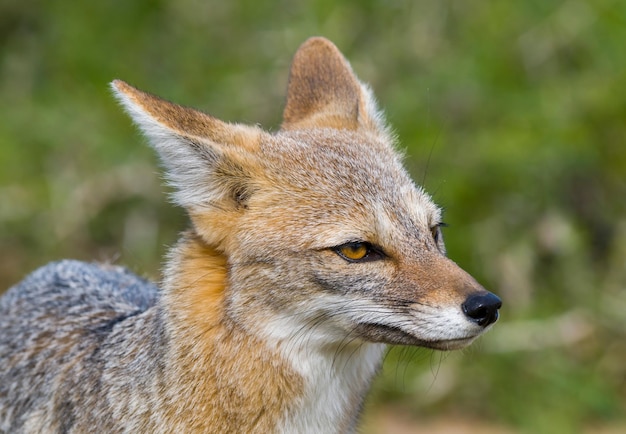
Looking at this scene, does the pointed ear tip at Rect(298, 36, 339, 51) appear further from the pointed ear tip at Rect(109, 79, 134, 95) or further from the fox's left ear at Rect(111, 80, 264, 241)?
the pointed ear tip at Rect(109, 79, 134, 95)

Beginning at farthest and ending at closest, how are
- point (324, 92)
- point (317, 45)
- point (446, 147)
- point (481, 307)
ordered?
point (446, 147) → point (317, 45) → point (324, 92) → point (481, 307)

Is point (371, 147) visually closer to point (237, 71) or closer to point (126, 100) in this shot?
point (126, 100)

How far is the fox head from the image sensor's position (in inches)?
156

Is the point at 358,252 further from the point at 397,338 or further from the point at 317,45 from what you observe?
the point at 317,45

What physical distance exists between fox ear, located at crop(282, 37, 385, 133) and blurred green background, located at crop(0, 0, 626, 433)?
217 centimetres

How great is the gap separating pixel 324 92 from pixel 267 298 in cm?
149

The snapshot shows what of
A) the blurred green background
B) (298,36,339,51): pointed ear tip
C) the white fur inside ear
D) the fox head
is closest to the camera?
the fox head

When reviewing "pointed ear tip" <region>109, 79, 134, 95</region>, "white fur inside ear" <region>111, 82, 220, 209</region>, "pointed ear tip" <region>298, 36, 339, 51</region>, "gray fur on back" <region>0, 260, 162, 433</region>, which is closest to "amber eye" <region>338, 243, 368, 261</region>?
"white fur inside ear" <region>111, 82, 220, 209</region>

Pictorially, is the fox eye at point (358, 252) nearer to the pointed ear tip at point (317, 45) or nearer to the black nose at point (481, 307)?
the black nose at point (481, 307)

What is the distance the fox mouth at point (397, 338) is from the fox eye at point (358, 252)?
269 millimetres

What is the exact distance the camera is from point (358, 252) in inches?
160

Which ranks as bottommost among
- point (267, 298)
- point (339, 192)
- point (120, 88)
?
point (267, 298)

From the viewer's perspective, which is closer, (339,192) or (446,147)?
(339,192)

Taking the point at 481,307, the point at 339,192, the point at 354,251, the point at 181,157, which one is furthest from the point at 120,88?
the point at 481,307
